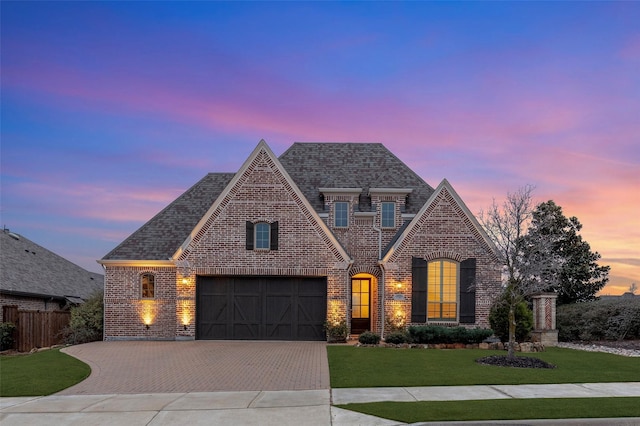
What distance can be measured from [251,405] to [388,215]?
51.3 ft

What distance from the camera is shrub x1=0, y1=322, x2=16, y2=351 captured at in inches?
827

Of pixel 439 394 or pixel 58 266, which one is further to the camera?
pixel 58 266

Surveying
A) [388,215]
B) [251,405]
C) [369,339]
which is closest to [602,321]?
[388,215]

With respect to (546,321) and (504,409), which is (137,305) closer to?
(504,409)

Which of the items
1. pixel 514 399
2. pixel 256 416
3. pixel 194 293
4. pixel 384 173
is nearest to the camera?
pixel 256 416

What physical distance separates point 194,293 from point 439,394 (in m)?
13.3

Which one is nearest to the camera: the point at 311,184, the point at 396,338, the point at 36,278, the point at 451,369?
the point at 451,369

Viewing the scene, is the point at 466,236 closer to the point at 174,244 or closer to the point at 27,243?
the point at 174,244

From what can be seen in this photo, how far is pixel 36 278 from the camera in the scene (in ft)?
88.5

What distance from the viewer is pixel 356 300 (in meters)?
23.9

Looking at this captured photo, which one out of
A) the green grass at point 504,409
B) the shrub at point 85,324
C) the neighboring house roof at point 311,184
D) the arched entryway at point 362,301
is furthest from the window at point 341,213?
the green grass at point 504,409

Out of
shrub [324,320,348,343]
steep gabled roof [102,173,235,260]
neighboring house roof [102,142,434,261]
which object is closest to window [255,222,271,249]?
neighboring house roof [102,142,434,261]

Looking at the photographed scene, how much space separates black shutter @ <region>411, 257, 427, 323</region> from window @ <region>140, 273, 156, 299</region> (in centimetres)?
1171

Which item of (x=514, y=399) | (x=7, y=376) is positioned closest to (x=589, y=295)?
(x=514, y=399)
